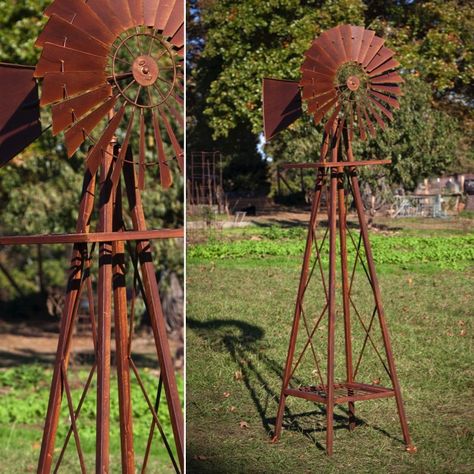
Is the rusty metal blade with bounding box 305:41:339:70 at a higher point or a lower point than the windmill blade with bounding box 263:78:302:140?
higher

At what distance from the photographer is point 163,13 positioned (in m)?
2.16

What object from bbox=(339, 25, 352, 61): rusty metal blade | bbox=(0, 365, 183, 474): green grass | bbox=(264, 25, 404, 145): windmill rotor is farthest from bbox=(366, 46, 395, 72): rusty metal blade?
bbox=(0, 365, 183, 474): green grass

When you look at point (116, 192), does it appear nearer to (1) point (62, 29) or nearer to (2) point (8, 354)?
(1) point (62, 29)

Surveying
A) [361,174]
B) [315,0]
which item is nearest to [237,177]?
[361,174]

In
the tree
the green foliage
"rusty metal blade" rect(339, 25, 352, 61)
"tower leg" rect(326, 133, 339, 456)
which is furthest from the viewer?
the green foliage

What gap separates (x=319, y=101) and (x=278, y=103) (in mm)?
173

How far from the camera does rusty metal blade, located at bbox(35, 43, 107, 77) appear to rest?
206cm

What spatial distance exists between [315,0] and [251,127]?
64 cm

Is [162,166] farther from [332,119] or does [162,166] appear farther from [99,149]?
[332,119]

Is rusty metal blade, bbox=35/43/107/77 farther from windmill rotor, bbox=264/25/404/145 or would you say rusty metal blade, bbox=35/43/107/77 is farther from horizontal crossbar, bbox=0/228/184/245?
windmill rotor, bbox=264/25/404/145

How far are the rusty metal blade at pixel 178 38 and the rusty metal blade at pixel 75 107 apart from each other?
8.5 inches

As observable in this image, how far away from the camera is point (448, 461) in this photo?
131 inches

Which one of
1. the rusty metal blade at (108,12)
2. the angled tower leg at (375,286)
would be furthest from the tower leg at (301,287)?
the rusty metal blade at (108,12)

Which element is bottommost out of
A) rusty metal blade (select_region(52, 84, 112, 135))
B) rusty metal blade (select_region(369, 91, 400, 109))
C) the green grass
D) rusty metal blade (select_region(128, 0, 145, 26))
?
the green grass
